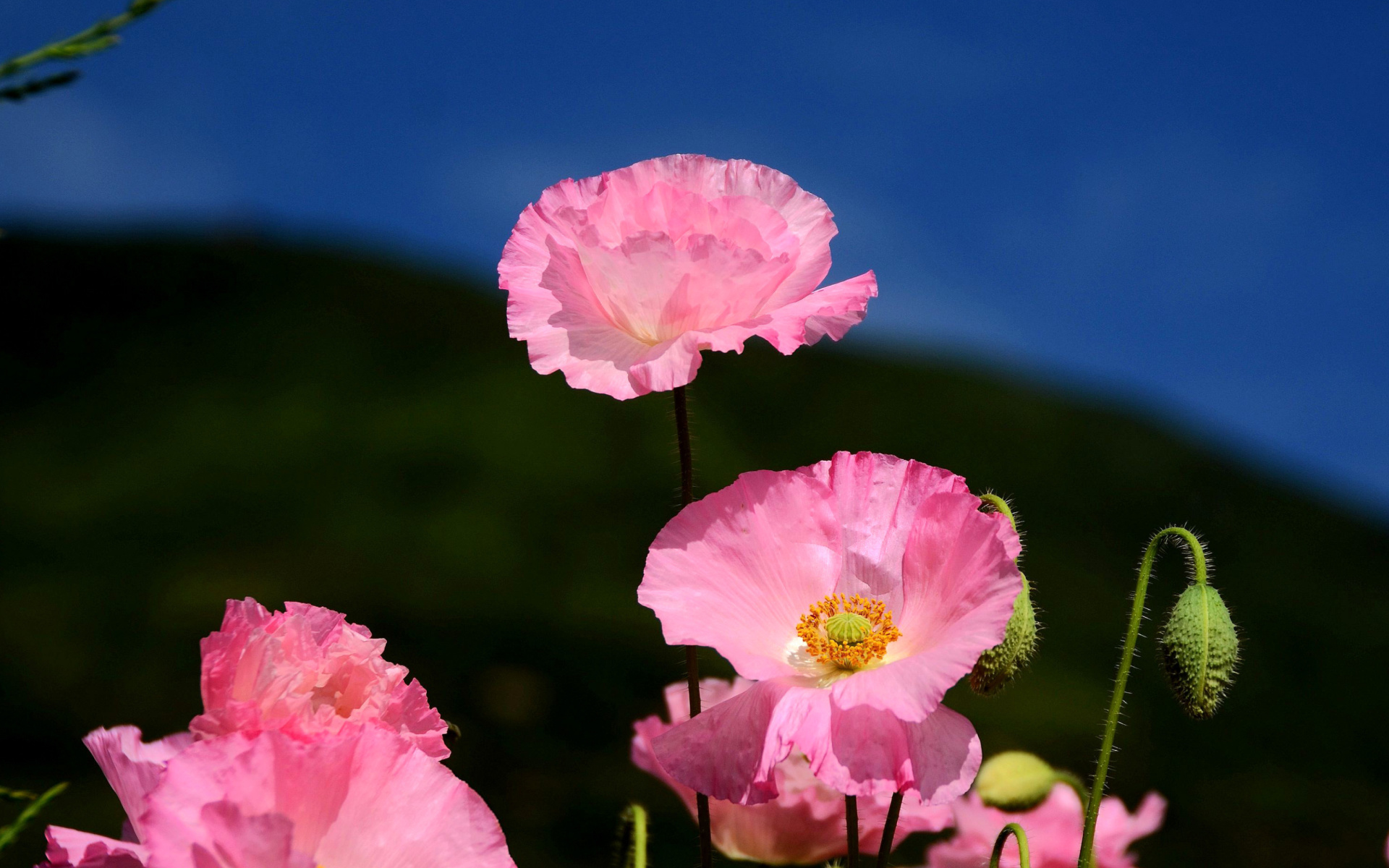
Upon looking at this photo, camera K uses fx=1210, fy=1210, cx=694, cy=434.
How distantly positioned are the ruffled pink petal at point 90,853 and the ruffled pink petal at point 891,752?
0.56 m

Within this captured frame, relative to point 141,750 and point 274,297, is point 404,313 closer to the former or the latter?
point 274,297

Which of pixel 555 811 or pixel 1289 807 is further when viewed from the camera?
pixel 1289 807

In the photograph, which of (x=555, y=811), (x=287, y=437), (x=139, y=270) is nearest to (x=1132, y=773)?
(x=555, y=811)

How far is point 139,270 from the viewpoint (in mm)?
29344

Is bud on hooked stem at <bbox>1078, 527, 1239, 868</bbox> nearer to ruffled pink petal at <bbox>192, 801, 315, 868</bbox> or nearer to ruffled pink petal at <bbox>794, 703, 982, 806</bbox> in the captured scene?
ruffled pink petal at <bbox>794, 703, 982, 806</bbox>

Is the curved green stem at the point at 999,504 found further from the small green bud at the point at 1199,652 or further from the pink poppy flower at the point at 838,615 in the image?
the small green bud at the point at 1199,652

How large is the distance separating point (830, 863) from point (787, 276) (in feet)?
2.78

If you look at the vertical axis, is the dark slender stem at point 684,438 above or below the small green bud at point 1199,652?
above

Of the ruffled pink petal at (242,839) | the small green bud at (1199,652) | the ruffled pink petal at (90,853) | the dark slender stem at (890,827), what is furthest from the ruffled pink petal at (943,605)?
the ruffled pink petal at (90,853)

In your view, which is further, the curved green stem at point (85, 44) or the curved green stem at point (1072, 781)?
Answer: the curved green stem at point (1072, 781)

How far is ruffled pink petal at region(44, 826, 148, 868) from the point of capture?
99 centimetres

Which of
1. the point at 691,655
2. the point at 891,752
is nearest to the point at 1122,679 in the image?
the point at 891,752

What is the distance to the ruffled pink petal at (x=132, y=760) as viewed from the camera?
3.52 ft

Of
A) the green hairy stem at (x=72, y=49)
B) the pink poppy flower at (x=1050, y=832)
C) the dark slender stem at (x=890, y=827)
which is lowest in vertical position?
the pink poppy flower at (x=1050, y=832)
